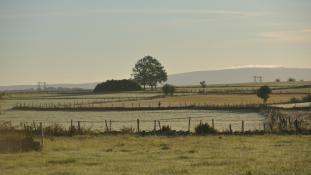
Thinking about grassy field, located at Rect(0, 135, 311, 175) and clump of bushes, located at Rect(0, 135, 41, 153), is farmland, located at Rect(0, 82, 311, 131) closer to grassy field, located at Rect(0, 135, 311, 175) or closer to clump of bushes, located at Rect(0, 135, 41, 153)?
grassy field, located at Rect(0, 135, 311, 175)

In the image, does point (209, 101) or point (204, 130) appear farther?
point (209, 101)

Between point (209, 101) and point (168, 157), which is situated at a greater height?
point (209, 101)

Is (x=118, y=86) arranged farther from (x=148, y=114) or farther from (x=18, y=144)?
(x=18, y=144)

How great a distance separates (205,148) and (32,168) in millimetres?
11201

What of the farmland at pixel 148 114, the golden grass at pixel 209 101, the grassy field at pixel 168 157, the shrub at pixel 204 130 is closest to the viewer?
the grassy field at pixel 168 157

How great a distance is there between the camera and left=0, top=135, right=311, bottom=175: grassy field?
24422 millimetres

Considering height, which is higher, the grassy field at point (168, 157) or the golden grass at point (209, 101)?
the golden grass at point (209, 101)

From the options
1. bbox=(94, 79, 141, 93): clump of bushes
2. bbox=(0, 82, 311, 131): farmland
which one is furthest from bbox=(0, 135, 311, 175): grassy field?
bbox=(94, 79, 141, 93): clump of bushes

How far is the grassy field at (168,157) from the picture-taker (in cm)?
2442

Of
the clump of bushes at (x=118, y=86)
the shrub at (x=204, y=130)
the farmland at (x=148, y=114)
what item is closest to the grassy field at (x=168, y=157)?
the shrub at (x=204, y=130)

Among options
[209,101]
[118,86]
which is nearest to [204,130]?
[209,101]

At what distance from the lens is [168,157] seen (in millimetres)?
29234

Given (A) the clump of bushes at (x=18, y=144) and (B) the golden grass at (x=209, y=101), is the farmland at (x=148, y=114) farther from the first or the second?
(A) the clump of bushes at (x=18, y=144)

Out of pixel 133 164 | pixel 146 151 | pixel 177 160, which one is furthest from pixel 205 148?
pixel 133 164
